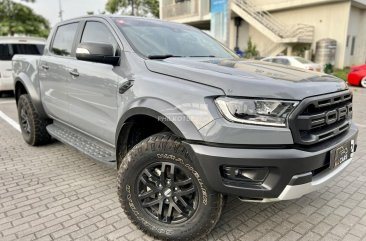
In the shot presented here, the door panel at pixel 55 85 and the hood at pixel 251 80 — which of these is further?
the door panel at pixel 55 85

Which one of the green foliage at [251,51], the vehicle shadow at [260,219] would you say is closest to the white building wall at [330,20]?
the green foliage at [251,51]

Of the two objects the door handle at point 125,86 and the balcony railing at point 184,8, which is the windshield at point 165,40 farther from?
the balcony railing at point 184,8

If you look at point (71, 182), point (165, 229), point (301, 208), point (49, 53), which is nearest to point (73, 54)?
point (49, 53)

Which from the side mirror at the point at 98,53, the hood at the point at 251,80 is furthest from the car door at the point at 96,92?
the hood at the point at 251,80

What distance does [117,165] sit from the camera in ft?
9.96

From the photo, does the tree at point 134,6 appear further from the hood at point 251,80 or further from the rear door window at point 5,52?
the hood at point 251,80

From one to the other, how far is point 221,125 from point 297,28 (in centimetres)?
1960

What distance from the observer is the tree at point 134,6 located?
103ft

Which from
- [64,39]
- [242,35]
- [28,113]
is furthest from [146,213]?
[242,35]

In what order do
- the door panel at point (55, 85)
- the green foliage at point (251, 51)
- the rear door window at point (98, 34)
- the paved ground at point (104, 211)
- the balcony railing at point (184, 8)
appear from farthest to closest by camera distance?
the balcony railing at point (184, 8)
the green foliage at point (251, 51)
the door panel at point (55, 85)
the rear door window at point (98, 34)
the paved ground at point (104, 211)


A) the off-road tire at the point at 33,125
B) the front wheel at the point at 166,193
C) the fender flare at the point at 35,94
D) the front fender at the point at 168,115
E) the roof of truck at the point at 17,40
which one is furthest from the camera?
the roof of truck at the point at 17,40

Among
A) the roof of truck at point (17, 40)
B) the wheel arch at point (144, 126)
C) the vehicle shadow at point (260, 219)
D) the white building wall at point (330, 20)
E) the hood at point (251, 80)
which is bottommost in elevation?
the vehicle shadow at point (260, 219)

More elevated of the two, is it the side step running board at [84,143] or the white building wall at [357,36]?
the white building wall at [357,36]

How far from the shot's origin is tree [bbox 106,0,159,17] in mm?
31391
